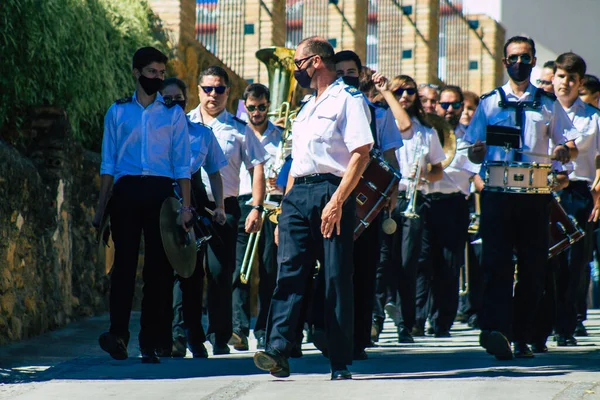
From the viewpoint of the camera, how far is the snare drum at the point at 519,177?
8562mm

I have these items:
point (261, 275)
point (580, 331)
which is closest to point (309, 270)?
point (261, 275)

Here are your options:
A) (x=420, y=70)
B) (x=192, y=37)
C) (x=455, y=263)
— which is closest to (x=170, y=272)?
(x=455, y=263)

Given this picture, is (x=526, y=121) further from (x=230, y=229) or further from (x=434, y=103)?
(x=434, y=103)

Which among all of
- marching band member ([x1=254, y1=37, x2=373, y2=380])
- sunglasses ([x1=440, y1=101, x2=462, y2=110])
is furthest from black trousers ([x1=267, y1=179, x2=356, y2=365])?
sunglasses ([x1=440, y1=101, x2=462, y2=110])

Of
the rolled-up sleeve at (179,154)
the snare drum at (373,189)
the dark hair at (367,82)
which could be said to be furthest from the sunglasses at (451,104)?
the rolled-up sleeve at (179,154)

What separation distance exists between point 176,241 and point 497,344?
7.04ft

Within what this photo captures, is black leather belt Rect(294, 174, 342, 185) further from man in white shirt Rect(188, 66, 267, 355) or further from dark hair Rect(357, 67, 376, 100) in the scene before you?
dark hair Rect(357, 67, 376, 100)

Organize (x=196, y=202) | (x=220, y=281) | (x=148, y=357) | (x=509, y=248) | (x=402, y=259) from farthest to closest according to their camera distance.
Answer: (x=402, y=259)
(x=220, y=281)
(x=196, y=202)
(x=509, y=248)
(x=148, y=357)

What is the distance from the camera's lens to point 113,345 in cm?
799

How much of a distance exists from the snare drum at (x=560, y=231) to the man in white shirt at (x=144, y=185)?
8.81 ft

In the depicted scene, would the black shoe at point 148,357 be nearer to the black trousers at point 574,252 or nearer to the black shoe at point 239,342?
the black shoe at point 239,342

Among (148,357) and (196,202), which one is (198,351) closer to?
(148,357)

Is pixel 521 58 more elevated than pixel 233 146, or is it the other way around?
pixel 521 58

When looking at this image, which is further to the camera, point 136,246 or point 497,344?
point 497,344
